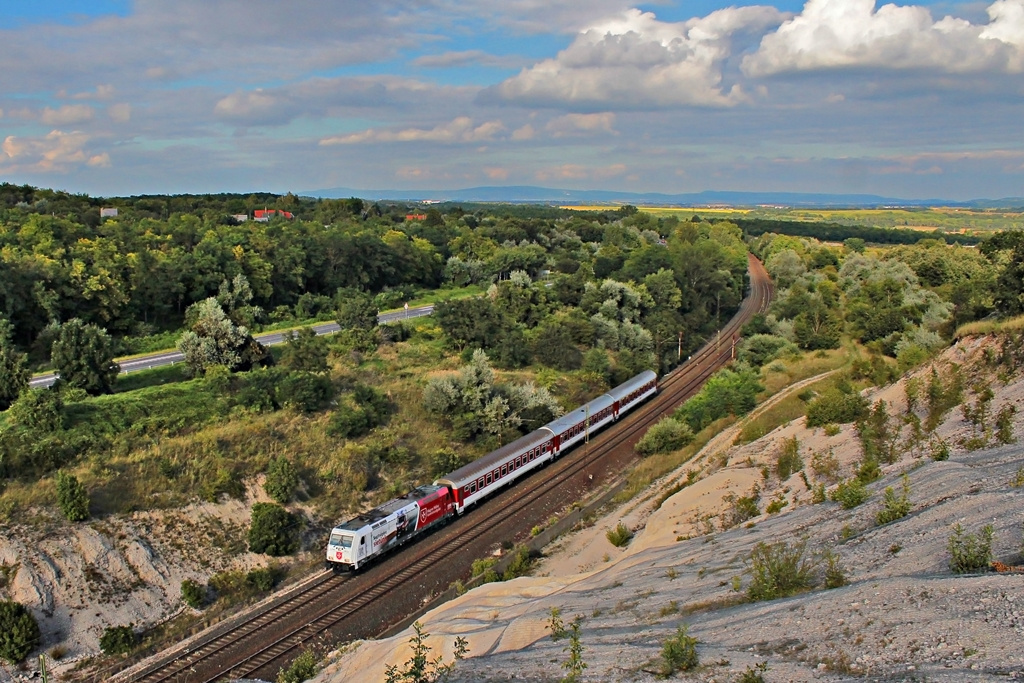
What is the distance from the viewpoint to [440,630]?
16.3 meters

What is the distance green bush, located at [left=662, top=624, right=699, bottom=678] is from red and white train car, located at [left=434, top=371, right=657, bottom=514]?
18508mm

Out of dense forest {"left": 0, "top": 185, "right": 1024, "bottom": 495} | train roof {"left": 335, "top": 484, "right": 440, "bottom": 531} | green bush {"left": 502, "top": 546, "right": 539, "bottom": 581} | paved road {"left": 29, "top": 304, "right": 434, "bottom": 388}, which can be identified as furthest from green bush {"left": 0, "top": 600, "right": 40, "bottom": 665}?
paved road {"left": 29, "top": 304, "right": 434, "bottom": 388}

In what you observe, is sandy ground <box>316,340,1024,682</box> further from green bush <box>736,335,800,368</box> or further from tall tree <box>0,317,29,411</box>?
green bush <box>736,335,800,368</box>

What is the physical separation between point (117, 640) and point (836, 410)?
78.6ft

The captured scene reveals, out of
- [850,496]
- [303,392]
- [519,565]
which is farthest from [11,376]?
[850,496]

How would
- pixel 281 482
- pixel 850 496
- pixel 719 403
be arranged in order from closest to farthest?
pixel 850 496
pixel 281 482
pixel 719 403

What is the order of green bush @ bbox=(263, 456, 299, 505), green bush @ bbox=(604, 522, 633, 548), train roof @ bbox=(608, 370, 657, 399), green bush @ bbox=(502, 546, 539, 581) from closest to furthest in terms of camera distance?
green bush @ bbox=(604, 522, 633, 548) < green bush @ bbox=(502, 546, 539, 581) < green bush @ bbox=(263, 456, 299, 505) < train roof @ bbox=(608, 370, 657, 399)

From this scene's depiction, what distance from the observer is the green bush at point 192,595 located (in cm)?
2239

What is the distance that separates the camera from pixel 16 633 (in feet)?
62.4

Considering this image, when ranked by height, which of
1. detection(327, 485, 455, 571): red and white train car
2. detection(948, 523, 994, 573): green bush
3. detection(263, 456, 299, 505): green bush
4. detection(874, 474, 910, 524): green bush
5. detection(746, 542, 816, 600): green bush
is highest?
detection(948, 523, 994, 573): green bush

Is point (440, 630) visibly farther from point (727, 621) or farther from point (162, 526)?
point (162, 526)

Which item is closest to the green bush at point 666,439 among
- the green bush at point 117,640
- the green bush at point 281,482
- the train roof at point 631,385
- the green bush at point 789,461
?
the train roof at point 631,385

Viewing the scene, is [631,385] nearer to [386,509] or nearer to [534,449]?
[534,449]

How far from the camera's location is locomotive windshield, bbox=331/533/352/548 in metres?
23.4
